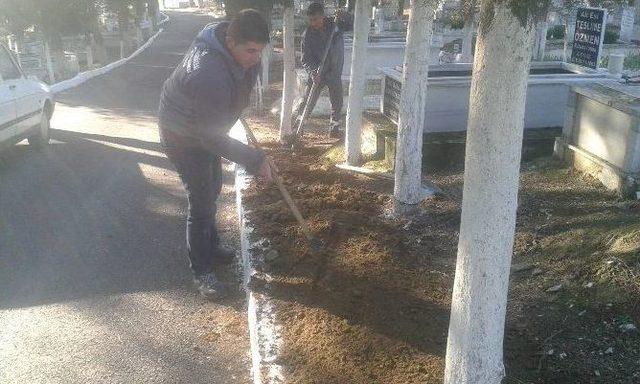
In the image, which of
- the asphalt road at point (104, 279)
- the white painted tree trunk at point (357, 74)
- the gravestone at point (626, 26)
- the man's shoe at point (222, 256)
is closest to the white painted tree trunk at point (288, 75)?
the asphalt road at point (104, 279)

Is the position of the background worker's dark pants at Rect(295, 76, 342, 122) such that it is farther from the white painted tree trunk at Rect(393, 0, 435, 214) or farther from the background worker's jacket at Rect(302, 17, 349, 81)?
the white painted tree trunk at Rect(393, 0, 435, 214)

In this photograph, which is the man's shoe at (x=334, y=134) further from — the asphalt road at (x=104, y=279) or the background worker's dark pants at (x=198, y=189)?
the background worker's dark pants at (x=198, y=189)

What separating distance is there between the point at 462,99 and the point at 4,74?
5909 millimetres

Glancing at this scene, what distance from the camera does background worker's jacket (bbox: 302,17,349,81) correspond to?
8469 mm

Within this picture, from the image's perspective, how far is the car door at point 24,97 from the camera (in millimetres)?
8023

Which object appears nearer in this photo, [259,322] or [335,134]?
[259,322]

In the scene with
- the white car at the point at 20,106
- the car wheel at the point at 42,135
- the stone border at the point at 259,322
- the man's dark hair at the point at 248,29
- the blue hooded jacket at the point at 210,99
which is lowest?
the stone border at the point at 259,322

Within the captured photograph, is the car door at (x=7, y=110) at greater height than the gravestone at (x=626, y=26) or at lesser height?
lesser

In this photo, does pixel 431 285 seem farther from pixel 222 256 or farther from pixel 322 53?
pixel 322 53

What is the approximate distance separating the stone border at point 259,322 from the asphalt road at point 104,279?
0.16 meters

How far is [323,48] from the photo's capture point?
338 inches

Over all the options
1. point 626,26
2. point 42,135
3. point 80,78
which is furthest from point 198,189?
point 626,26

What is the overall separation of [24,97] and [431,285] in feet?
21.8

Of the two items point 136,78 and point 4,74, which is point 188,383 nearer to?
point 4,74
